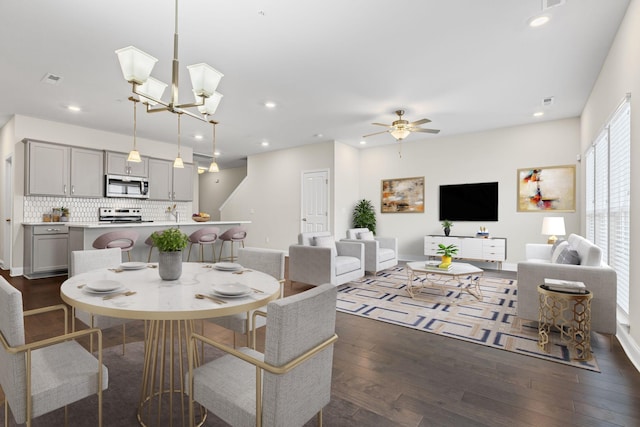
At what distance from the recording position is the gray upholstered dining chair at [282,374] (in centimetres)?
112

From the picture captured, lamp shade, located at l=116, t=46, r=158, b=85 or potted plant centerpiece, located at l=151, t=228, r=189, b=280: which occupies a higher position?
lamp shade, located at l=116, t=46, r=158, b=85

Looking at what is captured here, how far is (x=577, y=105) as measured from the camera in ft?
16.5

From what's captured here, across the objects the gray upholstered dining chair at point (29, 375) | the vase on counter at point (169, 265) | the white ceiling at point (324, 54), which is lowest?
Result: the gray upholstered dining chair at point (29, 375)

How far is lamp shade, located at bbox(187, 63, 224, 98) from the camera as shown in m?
2.25

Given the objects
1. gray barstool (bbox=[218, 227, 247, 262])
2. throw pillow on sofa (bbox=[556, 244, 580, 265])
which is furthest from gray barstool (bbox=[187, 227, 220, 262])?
throw pillow on sofa (bbox=[556, 244, 580, 265])

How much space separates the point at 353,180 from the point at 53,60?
236 inches

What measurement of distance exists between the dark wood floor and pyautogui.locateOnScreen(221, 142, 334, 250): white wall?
16.1 feet

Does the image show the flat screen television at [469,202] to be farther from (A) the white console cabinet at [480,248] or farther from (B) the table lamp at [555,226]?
(B) the table lamp at [555,226]

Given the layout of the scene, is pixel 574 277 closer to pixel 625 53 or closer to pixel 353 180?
pixel 625 53

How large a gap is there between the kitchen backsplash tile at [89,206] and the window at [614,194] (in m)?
7.85

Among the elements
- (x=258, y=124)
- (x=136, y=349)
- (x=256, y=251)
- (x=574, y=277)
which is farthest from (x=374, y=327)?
(x=258, y=124)

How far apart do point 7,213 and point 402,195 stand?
26.5 feet

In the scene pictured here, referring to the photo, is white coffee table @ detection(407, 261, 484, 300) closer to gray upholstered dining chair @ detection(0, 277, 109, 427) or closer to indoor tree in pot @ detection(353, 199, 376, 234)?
indoor tree in pot @ detection(353, 199, 376, 234)

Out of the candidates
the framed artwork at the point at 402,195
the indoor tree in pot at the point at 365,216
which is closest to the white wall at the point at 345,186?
the indoor tree in pot at the point at 365,216
